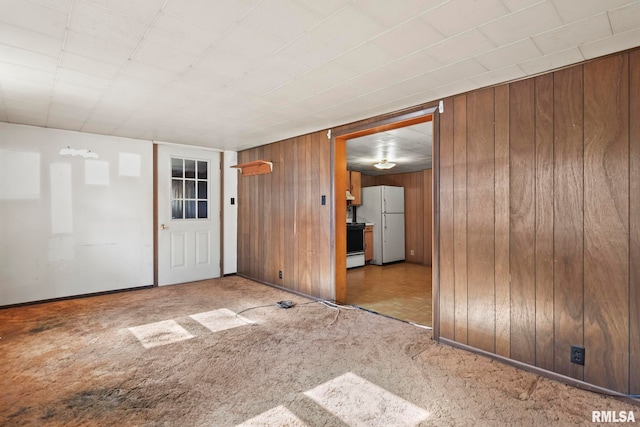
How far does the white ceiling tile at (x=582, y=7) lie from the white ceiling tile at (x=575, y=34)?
0.06 m

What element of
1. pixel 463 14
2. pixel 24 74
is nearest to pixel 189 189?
pixel 24 74

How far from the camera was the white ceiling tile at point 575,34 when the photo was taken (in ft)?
5.94

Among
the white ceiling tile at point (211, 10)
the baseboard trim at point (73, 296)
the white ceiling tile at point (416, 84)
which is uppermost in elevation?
the white ceiling tile at point (211, 10)

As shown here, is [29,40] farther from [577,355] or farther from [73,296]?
[577,355]

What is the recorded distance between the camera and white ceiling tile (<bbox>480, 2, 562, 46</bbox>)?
5.65 ft

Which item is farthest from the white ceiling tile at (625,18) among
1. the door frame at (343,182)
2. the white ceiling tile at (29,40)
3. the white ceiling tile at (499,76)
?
the white ceiling tile at (29,40)

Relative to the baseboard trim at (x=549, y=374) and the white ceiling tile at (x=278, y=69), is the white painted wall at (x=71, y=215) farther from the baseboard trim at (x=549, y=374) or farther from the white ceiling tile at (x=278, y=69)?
the baseboard trim at (x=549, y=374)

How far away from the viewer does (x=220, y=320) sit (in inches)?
141

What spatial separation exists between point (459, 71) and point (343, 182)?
2.08 m

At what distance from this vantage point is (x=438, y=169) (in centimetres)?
307

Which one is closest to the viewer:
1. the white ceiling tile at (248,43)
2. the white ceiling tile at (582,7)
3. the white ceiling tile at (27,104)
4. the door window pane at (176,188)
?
the white ceiling tile at (582,7)

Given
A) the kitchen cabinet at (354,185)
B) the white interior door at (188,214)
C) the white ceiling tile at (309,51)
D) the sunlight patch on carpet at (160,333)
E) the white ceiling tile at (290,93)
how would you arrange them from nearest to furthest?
the white ceiling tile at (309,51), the white ceiling tile at (290,93), the sunlight patch on carpet at (160,333), the white interior door at (188,214), the kitchen cabinet at (354,185)

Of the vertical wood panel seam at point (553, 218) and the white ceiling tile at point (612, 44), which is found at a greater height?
the white ceiling tile at point (612, 44)

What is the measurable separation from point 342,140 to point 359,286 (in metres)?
2.45
